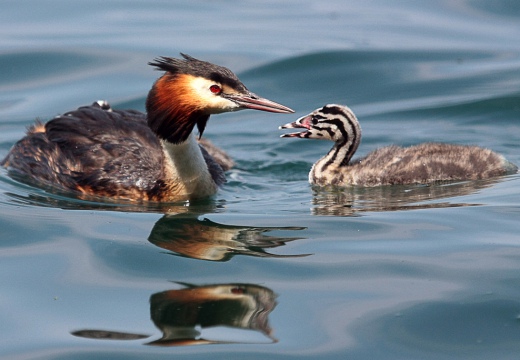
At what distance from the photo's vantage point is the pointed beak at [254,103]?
335 inches

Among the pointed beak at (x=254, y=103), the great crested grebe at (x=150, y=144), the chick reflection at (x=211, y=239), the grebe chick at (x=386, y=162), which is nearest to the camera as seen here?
the chick reflection at (x=211, y=239)

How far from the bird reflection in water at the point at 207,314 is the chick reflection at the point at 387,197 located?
209cm

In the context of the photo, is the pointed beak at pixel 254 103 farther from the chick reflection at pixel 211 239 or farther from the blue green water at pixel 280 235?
the chick reflection at pixel 211 239

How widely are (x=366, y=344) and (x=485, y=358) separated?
0.65 m

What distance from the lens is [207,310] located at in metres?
6.26

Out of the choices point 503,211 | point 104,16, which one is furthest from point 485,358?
point 104,16

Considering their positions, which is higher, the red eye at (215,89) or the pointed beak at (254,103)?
the red eye at (215,89)

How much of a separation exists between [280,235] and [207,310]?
1.55m

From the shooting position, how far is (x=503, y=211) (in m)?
8.33

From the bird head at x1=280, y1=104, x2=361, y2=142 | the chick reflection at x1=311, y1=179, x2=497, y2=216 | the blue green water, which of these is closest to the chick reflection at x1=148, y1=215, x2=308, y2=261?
the blue green water

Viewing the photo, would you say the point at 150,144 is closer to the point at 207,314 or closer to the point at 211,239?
the point at 211,239

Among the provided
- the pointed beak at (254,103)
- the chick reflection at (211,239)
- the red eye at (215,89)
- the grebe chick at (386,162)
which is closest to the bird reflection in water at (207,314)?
the chick reflection at (211,239)

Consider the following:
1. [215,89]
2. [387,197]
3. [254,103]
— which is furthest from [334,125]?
[215,89]

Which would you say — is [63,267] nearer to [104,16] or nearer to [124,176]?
[124,176]
